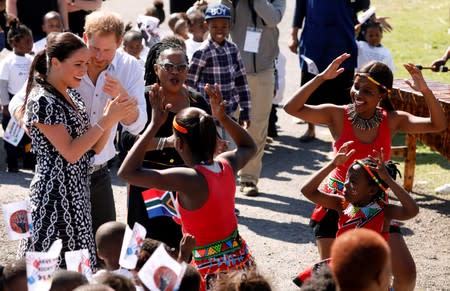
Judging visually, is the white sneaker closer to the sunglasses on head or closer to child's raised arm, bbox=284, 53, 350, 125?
child's raised arm, bbox=284, 53, 350, 125

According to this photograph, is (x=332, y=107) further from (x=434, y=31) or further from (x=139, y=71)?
(x=434, y=31)

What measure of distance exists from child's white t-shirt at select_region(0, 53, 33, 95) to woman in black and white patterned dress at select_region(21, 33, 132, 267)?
5.07 meters

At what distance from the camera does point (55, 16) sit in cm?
1080

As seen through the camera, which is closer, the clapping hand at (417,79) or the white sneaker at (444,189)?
the clapping hand at (417,79)

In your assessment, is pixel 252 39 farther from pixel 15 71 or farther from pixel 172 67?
pixel 172 67

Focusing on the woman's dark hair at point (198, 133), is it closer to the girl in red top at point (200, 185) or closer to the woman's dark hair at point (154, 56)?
the girl in red top at point (200, 185)

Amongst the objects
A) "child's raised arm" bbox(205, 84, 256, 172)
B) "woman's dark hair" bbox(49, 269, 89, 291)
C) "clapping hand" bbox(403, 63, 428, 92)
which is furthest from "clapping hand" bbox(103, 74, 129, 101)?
"clapping hand" bbox(403, 63, 428, 92)

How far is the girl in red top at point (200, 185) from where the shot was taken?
477 centimetres

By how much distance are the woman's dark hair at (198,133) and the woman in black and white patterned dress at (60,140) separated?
468 mm

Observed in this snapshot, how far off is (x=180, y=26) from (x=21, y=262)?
7.67 metres

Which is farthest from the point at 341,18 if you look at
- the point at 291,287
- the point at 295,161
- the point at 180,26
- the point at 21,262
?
the point at 21,262

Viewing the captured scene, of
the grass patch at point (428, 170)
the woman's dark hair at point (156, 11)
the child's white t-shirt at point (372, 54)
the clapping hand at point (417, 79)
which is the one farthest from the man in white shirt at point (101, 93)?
the woman's dark hair at point (156, 11)

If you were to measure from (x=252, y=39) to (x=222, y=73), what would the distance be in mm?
1056

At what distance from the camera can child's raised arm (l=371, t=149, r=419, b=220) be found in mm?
5250
